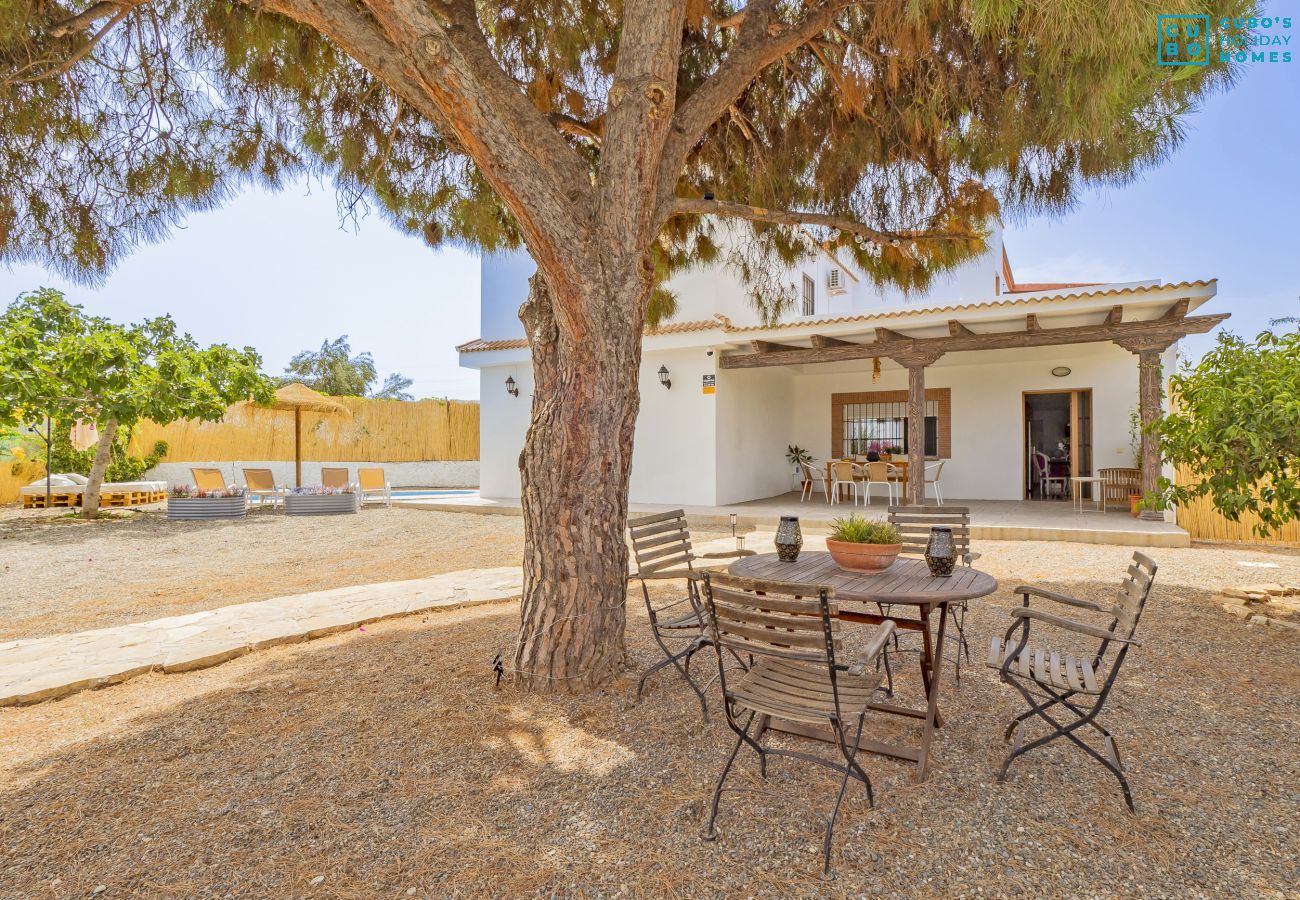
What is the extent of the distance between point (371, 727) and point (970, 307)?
8.04 meters

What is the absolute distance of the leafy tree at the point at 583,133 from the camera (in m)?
2.67

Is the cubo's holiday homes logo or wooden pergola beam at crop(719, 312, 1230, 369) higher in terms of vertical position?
the cubo's holiday homes logo

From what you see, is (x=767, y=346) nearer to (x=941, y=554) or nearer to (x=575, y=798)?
(x=941, y=554)

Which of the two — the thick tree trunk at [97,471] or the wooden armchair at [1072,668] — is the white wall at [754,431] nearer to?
the wooden armchair at [1072,668]

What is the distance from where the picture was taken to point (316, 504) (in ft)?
35.6

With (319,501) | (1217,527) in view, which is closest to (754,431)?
(1217,527)

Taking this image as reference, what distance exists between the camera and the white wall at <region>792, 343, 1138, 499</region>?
10.3 meters

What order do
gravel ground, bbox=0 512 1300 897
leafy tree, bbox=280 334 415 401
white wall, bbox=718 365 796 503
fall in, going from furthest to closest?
leafy tree, bbox=280 334 415 401
white wall, bbox=718 365 796 503
gravel ground, bbox=0 512 1300 897

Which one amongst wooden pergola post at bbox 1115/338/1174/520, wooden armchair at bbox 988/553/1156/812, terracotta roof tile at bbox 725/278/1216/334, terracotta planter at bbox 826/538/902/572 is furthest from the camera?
wooden pergola post at bbox 1115/338/1174/520

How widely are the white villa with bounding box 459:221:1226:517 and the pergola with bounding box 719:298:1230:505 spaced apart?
2 centimetres

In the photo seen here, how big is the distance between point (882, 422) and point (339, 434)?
1288 centimetres

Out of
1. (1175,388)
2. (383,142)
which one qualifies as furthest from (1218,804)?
(383,142)

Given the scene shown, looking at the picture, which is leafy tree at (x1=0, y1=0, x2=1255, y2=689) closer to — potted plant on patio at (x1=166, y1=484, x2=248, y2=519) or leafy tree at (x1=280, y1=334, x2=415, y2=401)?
potted plant on patio at (x1=166, y1=484, x2=248, y2=519)

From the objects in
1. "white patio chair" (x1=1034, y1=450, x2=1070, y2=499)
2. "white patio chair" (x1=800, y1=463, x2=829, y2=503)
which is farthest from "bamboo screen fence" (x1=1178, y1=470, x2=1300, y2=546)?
"white patio chair" (x1=800, y1=463, x2=829, y2=503)
